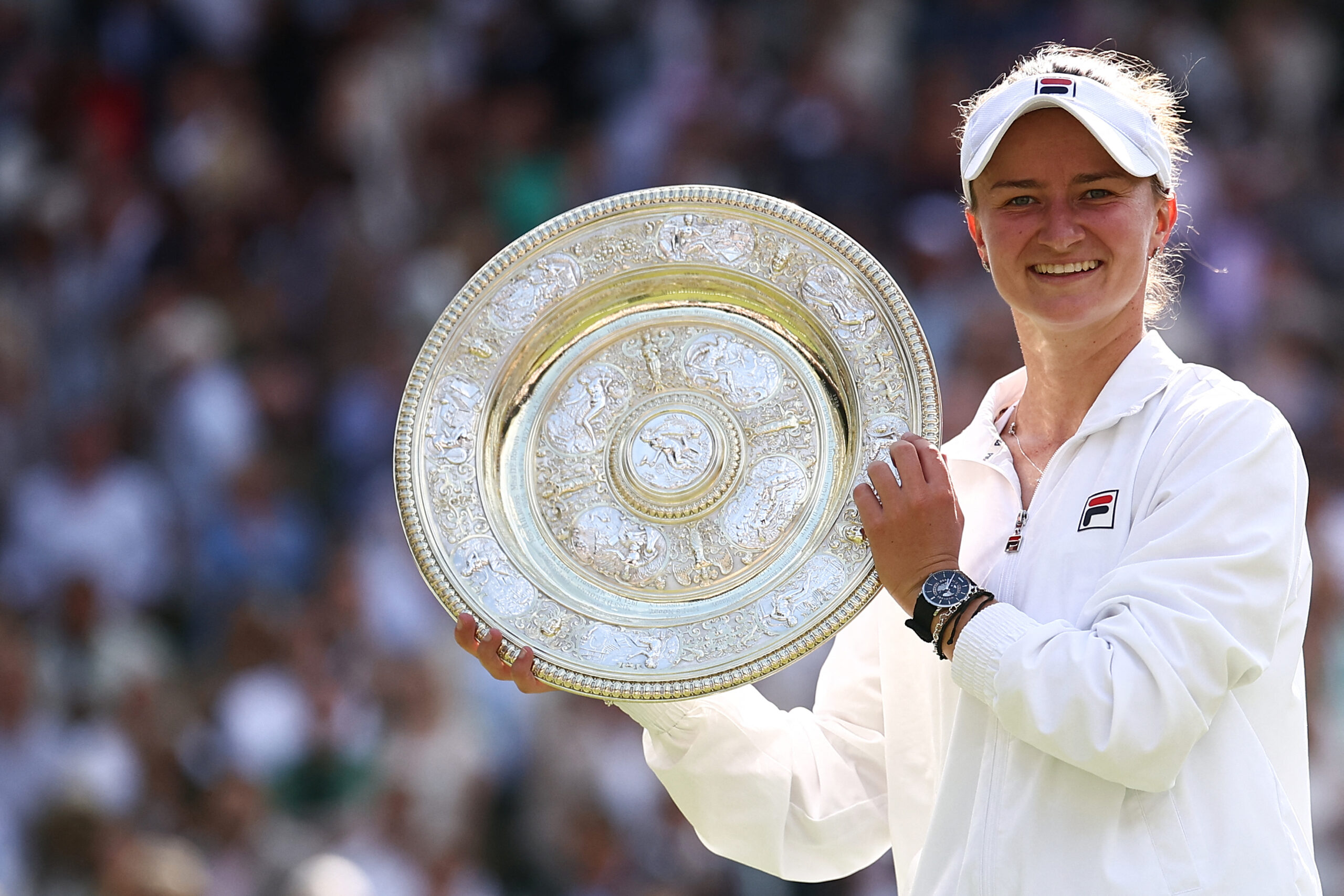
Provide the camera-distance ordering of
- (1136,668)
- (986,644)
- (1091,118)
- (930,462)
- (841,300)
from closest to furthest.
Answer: (1136,668)
(986,644)
(1091,118)
(930,462)
(841,300)

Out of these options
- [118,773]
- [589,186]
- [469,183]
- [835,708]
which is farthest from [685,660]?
[469,183]

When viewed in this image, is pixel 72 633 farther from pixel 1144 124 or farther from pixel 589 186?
pixel 1144 124

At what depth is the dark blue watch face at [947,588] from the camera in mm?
2287

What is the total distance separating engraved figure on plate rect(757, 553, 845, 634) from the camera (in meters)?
2.49

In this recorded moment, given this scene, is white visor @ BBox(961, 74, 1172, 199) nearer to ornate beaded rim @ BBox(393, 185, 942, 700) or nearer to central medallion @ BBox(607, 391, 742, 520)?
ornate beaded rim @ BBox(393, 185, 942, 700)

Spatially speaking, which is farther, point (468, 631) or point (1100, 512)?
point (468, 631)

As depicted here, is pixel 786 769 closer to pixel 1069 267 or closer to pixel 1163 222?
pixel 1069 267

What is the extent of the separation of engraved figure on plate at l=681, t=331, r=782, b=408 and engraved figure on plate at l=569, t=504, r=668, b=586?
0.26 m

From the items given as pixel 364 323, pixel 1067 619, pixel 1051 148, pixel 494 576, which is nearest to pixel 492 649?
pixel 494 576

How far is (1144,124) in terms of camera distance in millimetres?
2379

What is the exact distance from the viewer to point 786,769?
2723 mm

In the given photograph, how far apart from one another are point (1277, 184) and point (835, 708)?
5706 mm

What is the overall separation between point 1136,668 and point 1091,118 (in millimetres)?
752

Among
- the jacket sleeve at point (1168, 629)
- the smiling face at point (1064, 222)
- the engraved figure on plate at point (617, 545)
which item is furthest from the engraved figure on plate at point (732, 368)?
the jacket sleeve at point (1168, 629)
